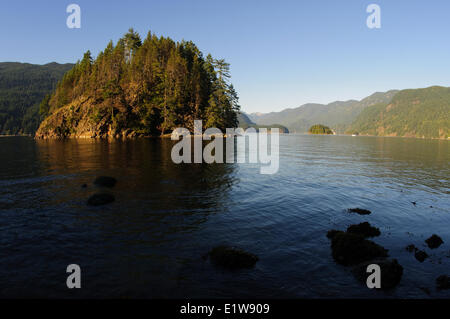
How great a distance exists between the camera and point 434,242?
1347cm

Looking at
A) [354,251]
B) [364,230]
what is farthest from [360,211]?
[354,251]

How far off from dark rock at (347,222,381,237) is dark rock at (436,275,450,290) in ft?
14.8

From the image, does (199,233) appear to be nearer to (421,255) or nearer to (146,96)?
(421,255)

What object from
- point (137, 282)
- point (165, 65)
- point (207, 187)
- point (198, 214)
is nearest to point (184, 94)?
point (165, 65)

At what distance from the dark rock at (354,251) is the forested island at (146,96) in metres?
109

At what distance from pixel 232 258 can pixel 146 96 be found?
11602 cm

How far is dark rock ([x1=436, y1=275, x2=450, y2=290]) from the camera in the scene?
31.7 ft

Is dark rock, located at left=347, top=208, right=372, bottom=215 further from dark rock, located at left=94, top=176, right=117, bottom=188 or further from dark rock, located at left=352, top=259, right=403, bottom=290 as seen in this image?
dark rock, located at left=94, top=176, right=117, bottom=188

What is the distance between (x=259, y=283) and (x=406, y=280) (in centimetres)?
612

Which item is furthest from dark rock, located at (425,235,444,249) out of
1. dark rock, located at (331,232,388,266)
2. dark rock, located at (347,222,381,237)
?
dark rock, located at (331,232,388,266)

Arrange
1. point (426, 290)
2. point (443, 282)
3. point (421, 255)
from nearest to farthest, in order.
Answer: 1. point (426, 290)
2. point (443, 282)
3. point (421, 255)

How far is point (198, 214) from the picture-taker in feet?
57.2

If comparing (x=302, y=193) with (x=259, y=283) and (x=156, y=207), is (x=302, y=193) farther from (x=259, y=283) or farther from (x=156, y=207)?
(x=259, y=283)

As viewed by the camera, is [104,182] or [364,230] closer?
[364,230]
